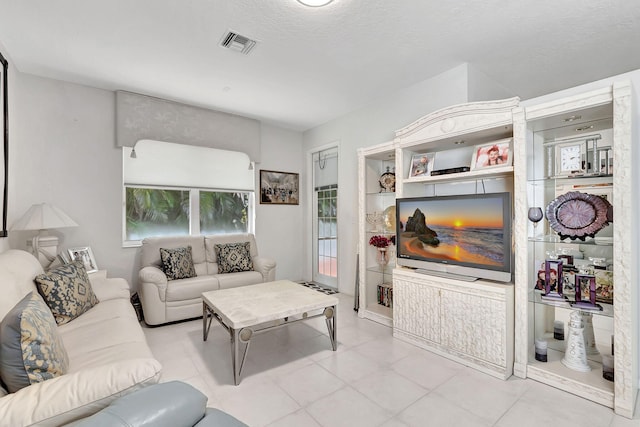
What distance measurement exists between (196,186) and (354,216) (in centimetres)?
234

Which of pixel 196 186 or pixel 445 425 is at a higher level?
pixel 196 186

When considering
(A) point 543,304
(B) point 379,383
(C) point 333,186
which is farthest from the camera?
(C) point 333,186

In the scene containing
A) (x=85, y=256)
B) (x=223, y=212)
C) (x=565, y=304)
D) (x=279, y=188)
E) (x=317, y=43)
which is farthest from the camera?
(x=279, y=188)

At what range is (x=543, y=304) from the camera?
2324 millimetres

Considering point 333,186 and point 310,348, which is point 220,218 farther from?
point 310,348

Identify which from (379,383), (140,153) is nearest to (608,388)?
(379,383)

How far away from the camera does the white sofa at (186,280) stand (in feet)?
10.4

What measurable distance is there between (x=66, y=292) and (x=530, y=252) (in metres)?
3.53

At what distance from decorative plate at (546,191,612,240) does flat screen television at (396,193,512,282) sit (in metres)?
0.31

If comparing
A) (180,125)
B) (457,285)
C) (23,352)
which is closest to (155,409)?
(23,352)

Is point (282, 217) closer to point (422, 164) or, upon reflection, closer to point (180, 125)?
point (180, 125)

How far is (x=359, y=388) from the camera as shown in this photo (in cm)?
208

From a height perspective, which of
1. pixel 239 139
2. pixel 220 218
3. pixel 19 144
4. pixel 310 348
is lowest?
pixel 310 348

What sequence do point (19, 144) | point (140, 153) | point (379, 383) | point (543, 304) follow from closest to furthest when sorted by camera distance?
point (379, 383)
point (543, 304)
point (19, 144)
point (140, 153)
